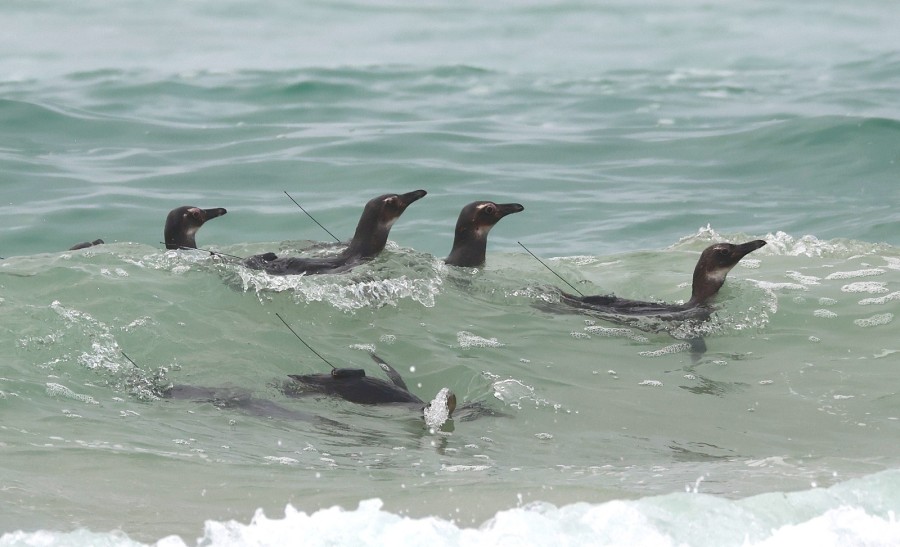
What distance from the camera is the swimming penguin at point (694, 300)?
31.4ft

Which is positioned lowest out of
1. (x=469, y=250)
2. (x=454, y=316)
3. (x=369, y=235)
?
(x=454, y=316)

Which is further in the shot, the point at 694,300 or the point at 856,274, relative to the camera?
the point at 856,274

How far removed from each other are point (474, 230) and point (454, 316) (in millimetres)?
1318

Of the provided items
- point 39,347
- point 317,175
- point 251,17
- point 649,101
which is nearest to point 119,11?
point 251,17

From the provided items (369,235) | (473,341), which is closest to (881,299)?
(473,341)

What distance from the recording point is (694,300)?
1009 centimetres

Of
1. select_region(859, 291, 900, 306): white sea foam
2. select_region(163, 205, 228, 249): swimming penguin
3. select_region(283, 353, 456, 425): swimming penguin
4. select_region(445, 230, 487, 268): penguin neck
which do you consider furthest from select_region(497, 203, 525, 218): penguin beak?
select_region(283, 353, 456, 425): swimming penguin

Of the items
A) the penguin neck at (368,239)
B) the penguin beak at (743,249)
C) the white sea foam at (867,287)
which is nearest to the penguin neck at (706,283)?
the penguin beak at (743,249)

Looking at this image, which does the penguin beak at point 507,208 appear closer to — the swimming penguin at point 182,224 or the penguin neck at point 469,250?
the penguin neck at point 469,250

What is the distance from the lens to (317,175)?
16.3 meters

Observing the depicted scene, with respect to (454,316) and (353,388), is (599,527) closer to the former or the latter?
(353,388)

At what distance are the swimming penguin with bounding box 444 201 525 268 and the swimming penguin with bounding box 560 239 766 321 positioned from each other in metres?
0.95

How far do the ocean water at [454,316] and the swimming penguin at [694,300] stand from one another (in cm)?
15

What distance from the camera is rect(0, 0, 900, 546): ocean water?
5727 mm
